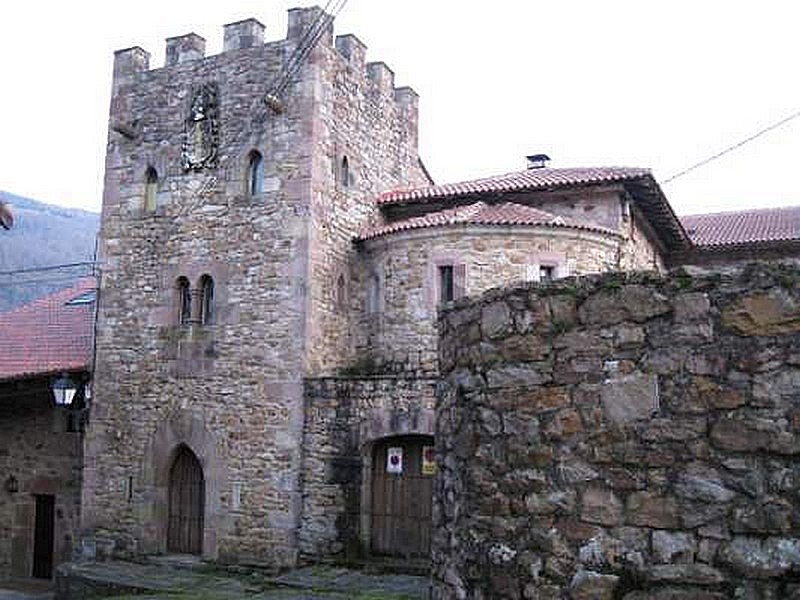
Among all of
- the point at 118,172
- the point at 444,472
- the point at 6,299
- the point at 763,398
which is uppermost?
the point at 6,299

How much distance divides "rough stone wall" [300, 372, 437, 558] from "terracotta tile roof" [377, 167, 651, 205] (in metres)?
3.93

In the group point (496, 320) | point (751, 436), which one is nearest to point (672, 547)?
point (751, 436)

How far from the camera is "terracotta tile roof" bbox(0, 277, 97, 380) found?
16.1 metres

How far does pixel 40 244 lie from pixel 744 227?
253 feet

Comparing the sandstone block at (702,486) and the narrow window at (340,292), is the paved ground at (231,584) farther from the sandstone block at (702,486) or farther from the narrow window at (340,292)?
the sandstone block at (702,486)

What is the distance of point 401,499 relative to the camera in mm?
12883

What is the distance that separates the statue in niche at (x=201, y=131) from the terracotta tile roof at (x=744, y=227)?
10509 mm

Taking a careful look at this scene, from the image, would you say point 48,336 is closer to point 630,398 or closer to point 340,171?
point 340,171

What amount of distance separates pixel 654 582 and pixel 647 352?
99 cm

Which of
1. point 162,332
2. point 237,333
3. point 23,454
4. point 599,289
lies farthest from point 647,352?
point 23,454

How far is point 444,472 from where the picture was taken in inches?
202

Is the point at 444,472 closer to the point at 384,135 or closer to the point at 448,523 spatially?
the point at 448,523

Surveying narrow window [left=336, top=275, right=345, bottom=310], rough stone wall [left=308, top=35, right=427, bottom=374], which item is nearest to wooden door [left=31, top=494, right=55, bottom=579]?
rough stone wall [left=308, top=35, right=427, bottom=374]

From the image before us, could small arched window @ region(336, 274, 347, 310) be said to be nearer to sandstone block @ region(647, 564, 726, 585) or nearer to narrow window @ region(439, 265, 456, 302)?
narrow window @ region(439, 265, 456, 302)
